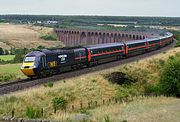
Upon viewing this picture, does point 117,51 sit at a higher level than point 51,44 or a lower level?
higher

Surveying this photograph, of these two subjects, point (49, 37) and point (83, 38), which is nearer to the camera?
point (83, 38)

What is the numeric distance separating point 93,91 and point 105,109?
352 inches

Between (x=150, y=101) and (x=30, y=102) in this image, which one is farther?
(x=150, y=101)

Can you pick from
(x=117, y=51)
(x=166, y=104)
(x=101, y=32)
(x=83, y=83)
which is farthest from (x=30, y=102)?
(x=101, y=32)

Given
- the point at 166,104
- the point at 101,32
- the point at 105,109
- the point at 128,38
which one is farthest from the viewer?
the point at 101,32

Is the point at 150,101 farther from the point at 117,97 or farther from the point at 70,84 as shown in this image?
the point at 70,84

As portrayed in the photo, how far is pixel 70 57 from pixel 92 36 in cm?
12286

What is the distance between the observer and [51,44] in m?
174

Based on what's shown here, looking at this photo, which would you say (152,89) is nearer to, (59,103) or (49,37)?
(59,103)

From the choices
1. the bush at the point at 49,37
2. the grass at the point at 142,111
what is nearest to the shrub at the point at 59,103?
the grass at the point at 142,111

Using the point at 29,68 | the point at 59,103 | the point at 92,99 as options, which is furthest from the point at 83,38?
the point at 59,103

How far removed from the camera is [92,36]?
173 metres

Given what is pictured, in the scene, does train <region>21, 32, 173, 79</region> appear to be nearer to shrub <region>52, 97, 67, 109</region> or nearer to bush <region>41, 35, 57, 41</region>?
shrub <region>52, 97, 67, 109</region>

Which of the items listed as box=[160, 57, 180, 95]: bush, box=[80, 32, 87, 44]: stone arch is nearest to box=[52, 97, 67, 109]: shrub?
box=[160, 57, 180, 95]: bush
